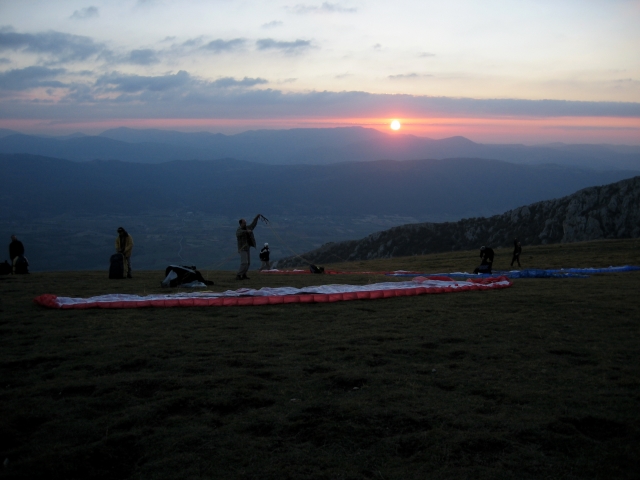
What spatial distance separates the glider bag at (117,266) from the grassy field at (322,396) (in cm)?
943

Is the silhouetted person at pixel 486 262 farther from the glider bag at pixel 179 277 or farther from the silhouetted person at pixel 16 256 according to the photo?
the silhouetted person at pixel 16 256

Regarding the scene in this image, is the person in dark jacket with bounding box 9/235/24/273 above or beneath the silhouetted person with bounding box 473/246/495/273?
above

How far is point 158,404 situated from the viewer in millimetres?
7250

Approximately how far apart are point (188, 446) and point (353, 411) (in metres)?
2.10

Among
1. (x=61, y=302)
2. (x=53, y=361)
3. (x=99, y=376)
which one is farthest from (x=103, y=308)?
(x=99, y=376)

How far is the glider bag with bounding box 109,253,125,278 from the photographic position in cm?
2269

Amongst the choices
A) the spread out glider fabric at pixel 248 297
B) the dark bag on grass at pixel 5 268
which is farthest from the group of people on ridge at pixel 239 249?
the spread out glider fabric at pixel 248 297

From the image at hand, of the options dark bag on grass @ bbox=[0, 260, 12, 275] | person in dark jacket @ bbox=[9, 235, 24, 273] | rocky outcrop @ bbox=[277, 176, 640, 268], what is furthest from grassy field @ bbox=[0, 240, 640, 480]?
rocky outcrop @ bbox=[277, 176, 640, 268]

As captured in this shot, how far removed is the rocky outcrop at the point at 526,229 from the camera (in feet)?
267

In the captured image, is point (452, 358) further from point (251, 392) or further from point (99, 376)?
point (99, 376)

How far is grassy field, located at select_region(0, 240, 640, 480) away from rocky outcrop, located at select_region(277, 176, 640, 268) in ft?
230

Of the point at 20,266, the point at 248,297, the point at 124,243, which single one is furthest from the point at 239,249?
the point at 20,266

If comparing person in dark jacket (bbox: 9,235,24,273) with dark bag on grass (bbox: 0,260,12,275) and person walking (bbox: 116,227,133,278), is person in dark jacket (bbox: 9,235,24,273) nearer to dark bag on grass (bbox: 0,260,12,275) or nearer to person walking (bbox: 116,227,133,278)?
dark bag on grass (bbox: 0,260,12,275)

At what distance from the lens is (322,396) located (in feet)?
25.1
